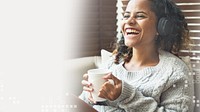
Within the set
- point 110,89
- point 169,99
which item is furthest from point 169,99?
point 110,89

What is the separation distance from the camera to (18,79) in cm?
43

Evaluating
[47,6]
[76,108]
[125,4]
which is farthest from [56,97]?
[125,4]

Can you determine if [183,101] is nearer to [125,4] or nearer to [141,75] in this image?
[141,75]

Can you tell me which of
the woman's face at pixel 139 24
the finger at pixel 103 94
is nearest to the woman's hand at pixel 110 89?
the finger at pixel 103 94

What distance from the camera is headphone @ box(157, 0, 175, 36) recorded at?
58cm

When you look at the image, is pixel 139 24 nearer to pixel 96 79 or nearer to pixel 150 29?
pixel 150 29

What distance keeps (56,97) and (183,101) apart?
222mm

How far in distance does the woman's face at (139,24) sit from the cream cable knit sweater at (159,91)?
5 centimetres

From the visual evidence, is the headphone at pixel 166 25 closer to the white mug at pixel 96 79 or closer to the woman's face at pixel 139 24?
the woman's face at pixel 139 24

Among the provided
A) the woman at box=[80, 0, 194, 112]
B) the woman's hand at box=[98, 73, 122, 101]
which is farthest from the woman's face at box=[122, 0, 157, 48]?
the woman's hand at box=[98, 73, 122, 101]

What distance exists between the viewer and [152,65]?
596mm

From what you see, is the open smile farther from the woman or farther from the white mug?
the white mug

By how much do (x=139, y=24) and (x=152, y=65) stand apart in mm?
78

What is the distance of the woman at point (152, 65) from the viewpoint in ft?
1.79
